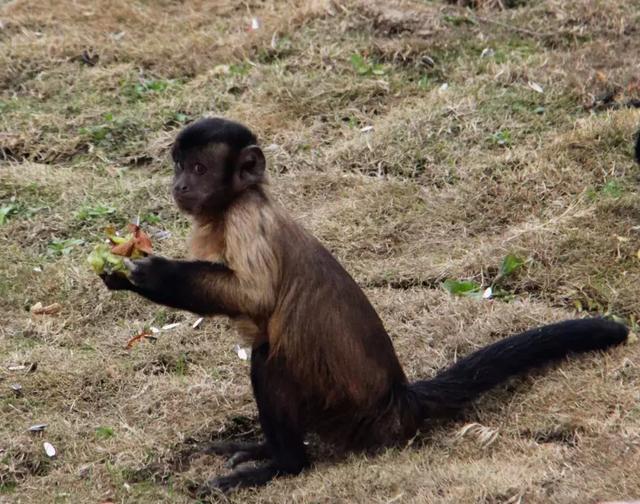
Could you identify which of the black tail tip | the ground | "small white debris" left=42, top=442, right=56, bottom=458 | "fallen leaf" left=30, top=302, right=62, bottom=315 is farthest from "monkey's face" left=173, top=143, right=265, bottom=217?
"fallen leaf" left=30, top=302, right=62, bottom=315

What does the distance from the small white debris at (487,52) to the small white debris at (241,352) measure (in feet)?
13.8

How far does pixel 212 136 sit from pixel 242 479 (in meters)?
1.63

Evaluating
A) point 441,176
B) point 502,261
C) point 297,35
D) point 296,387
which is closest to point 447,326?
point 502,261

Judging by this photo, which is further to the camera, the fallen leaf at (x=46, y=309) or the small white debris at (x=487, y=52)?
the small white debris at (x=487, y=52)

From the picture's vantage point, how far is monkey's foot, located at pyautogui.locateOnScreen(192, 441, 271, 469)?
5.68 meters

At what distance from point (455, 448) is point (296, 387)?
788 mm

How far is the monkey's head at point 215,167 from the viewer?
18.5 ft

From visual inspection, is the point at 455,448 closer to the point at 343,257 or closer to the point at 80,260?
the point at 343,257

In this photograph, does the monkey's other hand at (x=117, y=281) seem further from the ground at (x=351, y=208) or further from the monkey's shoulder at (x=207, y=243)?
the ground at (x=351, y=208)

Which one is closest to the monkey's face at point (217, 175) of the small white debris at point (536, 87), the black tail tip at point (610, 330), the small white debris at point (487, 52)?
the black tail tip at point (610, 330)

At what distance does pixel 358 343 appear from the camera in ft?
18.0

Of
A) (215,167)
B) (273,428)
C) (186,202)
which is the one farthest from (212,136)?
(273,428)

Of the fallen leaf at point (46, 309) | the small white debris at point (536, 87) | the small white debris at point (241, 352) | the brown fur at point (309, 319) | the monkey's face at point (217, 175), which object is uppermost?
the monkey's face at point (217, 175)

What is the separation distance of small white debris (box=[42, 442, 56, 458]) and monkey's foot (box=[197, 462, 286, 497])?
808 millimetres
